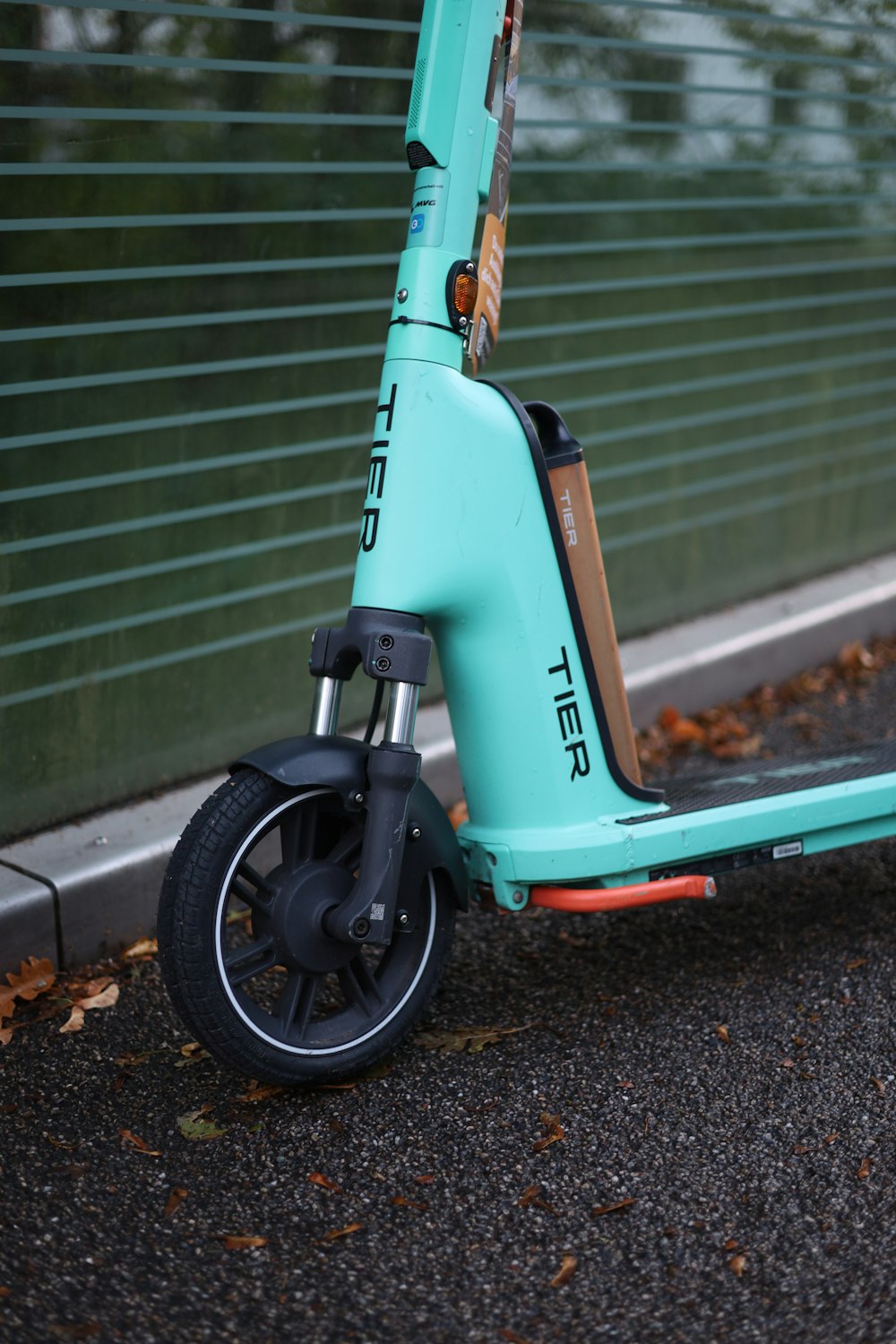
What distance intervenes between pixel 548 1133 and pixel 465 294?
151 centimetres

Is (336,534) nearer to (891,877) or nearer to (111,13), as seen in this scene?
(111,13)

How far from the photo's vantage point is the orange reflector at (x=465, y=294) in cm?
264

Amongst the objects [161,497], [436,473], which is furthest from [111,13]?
[436,473]

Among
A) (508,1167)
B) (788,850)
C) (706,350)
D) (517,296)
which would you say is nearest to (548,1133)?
(508,1167)

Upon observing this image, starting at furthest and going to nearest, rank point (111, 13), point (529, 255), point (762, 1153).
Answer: point (529, 255) → point (111, 13) → point (762, 1153)

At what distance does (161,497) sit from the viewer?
3.47 metres

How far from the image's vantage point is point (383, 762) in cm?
255

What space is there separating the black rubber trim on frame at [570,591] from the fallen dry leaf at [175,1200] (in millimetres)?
1124

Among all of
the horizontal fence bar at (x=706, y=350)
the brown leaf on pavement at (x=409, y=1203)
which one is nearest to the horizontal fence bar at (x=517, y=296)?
the horizontal fence bar at (x=706, y=350)

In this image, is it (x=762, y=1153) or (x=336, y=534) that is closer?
(x=762, y=1153)

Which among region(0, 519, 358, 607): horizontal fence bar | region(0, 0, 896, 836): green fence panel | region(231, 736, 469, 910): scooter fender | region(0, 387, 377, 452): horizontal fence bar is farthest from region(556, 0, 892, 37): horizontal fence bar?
region(231, 736, 469, 910): scooter fender

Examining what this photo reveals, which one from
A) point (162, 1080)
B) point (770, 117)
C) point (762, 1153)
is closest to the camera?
point (762, 1153)

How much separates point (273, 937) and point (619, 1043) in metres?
0.74

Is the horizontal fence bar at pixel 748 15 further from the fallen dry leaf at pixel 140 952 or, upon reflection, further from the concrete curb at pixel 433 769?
the fallen dry leaf at pixel 140 952
